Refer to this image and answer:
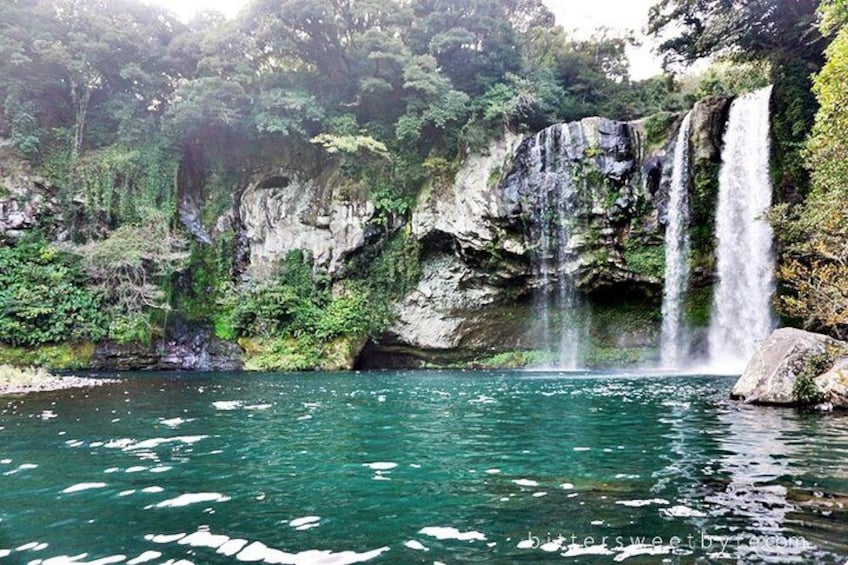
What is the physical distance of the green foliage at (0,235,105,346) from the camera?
20391mm

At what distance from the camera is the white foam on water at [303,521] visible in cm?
381

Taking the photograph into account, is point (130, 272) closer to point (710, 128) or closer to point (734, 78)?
point (710, 128)

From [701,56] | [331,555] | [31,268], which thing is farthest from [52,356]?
[701,56]

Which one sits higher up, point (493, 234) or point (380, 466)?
point (493, 234)

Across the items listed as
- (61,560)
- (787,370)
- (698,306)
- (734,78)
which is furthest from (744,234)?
(61,560)

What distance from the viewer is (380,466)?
5570mm

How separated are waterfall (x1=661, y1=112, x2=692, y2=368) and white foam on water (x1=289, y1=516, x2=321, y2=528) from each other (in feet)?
64.2

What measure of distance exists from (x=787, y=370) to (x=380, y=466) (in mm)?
7605

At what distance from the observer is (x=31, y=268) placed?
21.5 meters

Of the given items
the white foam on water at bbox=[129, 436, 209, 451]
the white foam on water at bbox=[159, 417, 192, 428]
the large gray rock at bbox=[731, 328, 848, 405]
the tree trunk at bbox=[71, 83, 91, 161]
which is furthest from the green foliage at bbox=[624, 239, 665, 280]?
the tree trunk at bbox=[71, 83, 91, 161]

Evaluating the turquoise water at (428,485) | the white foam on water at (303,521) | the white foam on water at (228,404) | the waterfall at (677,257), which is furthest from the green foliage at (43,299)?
the waterfall at (677,257)

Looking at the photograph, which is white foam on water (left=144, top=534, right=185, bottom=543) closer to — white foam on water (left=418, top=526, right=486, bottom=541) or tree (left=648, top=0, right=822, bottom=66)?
white foam on water (left=418, top=526, right=486, bottom=541)

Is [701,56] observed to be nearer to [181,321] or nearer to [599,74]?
[599,74]

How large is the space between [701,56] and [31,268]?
26328 mm
